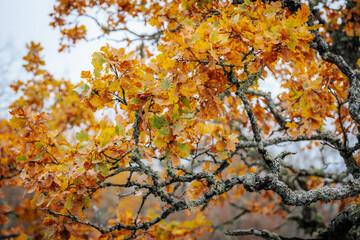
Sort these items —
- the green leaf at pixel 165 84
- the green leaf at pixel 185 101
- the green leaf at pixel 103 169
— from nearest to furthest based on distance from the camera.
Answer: the green leaf at pixel 165 84 < the green leaf at pixel 185 101 < the green leaf at pixel 103 169

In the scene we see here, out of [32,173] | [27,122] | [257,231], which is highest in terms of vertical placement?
[27,122]

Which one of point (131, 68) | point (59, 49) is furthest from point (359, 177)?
point (59, 49)

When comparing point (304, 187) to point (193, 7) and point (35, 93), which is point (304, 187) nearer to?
point (193, 7)

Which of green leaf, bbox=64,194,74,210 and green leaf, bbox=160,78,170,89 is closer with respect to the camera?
green leaf, bbox=160,78,170,89

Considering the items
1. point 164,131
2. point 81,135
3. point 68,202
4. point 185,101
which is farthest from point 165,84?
point 68,202

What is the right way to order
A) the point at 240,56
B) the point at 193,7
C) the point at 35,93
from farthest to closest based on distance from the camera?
1. the point at 35,93
2. the point at 193,7
3. the point at 240,56

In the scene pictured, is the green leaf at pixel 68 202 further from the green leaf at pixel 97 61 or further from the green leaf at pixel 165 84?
the green leaf at pixel 165 84

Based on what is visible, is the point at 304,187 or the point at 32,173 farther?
the point at 304,187

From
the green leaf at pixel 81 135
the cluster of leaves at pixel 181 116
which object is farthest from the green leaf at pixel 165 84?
the green leaf at pixel 81 135

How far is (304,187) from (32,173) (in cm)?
406

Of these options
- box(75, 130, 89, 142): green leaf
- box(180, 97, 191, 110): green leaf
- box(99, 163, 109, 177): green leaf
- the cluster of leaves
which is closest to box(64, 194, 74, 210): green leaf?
the cluster of leaves

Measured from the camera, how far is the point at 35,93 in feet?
17.3

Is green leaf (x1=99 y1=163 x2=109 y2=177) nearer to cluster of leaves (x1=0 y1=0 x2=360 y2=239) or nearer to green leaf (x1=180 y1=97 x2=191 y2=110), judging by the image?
cluster of leaves (x1=0 y1=0 x2=360 y2=239)

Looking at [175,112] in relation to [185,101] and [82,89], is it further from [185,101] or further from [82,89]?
[82,89]
